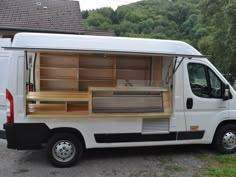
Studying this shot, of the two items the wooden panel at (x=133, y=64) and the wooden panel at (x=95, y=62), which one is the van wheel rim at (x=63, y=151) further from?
the wooden panel at (x=133, y=64)

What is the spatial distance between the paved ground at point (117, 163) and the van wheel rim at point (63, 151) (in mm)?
Answer: 206

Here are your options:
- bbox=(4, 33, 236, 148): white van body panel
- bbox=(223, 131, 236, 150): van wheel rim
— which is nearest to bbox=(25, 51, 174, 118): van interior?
bbox=(4, 33, 236, 148): white van body panel

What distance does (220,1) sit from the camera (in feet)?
69.6

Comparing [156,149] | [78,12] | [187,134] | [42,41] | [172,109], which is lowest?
[156,149]

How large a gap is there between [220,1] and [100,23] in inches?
807

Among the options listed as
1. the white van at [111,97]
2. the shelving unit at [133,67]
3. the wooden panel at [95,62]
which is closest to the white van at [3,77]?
the white van at [111,97]

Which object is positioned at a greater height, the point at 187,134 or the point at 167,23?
the point at 167,23

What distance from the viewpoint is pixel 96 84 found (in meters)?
6.14

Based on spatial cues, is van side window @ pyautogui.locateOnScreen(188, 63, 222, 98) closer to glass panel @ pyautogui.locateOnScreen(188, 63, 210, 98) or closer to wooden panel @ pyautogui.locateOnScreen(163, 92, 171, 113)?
glass panel @ pyautogui.locateOnScreen(188, 63, 210, 98)

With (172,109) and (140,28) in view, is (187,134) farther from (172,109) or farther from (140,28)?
(140,28)

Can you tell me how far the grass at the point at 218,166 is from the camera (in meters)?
5.02

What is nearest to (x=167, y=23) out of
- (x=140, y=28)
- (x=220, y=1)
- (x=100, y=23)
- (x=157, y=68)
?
(x=140, y=28)

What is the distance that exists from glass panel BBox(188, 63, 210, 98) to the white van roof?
0.36 meters

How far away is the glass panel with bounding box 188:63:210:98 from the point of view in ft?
19.3
